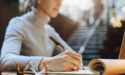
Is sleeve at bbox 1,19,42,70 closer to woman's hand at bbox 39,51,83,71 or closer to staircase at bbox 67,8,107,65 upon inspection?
woman's hand at bbox 39,51,83,71

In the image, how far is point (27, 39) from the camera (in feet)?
2.56

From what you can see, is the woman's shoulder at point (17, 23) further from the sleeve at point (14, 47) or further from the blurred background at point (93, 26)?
the blurred background at point (93, 26)

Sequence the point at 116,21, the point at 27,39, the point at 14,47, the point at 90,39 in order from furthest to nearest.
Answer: the point at 116,21
the point at 90,39
the point at 27,39
the point at 14,47

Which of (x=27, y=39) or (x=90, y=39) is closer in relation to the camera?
(x=27, y=39)

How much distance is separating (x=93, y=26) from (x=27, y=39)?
2709 millimetres

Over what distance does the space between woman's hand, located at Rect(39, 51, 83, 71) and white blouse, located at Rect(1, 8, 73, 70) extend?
17 cm

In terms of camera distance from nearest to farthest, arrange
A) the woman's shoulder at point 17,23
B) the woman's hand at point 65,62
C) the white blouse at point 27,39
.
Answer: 1. the woman's hand at point 65,62
2. the white blouse at point 27,39
3. the woman's shoulder at point 17,23

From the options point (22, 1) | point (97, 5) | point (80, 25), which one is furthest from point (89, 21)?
point (22, 1)

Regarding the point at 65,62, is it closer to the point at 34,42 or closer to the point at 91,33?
the point at 34,42

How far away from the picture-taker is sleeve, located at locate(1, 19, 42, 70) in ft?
1.84

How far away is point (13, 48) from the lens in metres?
0.65

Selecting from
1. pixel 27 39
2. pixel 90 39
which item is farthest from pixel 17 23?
pixel 90 39

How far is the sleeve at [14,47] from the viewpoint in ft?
1.84

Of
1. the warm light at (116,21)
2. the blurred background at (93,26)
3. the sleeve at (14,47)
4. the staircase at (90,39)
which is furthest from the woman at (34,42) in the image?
the warm light at (116,21)
